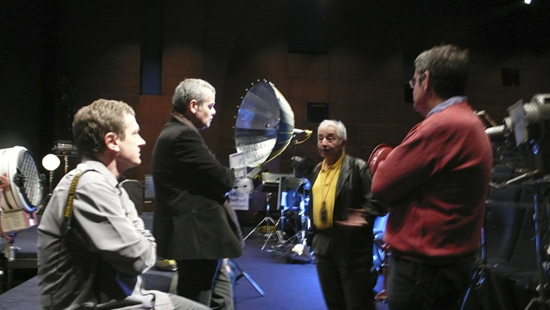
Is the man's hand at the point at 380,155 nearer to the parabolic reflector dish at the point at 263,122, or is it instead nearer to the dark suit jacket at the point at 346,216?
the dark suit jacket at the point at 346,216

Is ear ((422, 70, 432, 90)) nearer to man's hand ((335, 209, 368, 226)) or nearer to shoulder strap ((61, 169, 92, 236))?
man's hand ((335, 209, 368, 226))

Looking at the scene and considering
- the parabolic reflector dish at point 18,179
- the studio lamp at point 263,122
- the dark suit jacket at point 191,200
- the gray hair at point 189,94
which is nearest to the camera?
the dark suit jacket at point 191,200

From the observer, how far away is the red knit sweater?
4.18ft

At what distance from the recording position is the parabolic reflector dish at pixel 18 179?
10.7 ft

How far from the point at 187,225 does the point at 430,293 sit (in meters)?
1.03

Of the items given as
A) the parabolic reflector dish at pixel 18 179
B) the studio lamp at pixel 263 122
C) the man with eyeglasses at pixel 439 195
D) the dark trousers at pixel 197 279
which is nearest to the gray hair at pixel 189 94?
the dark trousers at pixel 197 279

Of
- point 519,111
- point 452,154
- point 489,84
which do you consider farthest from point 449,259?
point 489,84

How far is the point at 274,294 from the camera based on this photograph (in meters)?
3.71

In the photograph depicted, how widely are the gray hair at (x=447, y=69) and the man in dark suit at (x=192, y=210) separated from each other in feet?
3.13

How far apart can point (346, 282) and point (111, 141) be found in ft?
4.72

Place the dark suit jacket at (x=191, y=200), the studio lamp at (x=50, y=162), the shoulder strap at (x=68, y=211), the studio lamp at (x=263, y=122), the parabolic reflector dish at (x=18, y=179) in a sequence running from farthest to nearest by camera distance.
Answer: the studio lamp at (x=50, y=162), the parabolic reflector dish at (x=18, y=179), the studio lamp at (x=263, y=122), the dark suit jacket at (x=191, y=200), the shoulder strap at (x=68, y=211)

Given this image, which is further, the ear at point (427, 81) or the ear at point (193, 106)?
the ear at point (193, 106)

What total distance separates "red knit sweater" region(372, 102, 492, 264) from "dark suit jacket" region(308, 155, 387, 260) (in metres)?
0.89

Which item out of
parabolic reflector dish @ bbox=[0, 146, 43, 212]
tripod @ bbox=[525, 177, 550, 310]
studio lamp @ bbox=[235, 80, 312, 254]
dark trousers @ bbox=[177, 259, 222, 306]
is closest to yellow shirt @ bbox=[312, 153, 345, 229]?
studio lamp @ bbox=[235, 80, 312, 254]
